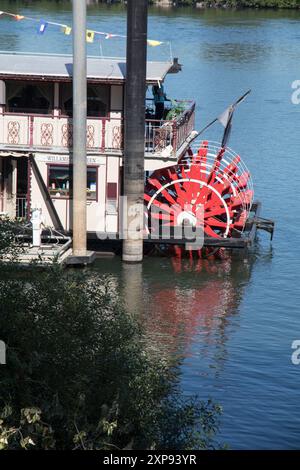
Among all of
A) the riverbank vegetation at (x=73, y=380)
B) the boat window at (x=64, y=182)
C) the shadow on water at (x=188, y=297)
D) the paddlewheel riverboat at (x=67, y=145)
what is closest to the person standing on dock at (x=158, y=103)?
the paddlewheel riverboat at (x=67, y=145)

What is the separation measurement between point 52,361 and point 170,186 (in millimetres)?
14329

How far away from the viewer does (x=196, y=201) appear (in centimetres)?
2794

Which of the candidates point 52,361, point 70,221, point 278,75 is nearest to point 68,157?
point 70,221

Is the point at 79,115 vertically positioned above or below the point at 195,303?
above

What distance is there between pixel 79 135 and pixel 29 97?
94.7 inches

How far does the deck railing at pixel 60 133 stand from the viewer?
26.6 m

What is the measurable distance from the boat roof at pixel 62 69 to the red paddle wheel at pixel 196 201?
89.5 inches

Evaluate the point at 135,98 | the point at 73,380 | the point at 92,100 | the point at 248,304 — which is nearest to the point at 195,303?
the point at 248,304

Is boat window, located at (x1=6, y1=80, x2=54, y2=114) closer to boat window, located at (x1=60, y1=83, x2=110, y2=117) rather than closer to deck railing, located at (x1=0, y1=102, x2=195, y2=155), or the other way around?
boat window, located at (x1=60, y1=83, x2=110, y2=117)

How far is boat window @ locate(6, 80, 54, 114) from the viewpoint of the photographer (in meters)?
26.9

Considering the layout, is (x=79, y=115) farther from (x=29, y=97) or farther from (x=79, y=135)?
(x=29, y=97)

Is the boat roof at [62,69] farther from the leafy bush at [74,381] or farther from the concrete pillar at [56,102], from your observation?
the leafy bush at [74,381]

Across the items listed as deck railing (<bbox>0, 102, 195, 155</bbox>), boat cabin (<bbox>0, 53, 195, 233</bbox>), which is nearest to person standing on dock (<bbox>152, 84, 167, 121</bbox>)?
boat cabin (<bbox>0, 53, 195, 233</bbox>)

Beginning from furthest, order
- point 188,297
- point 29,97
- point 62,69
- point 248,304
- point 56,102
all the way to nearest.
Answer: point 62,69
point 29,97
point 56,102
point 188,297
point 248,304
